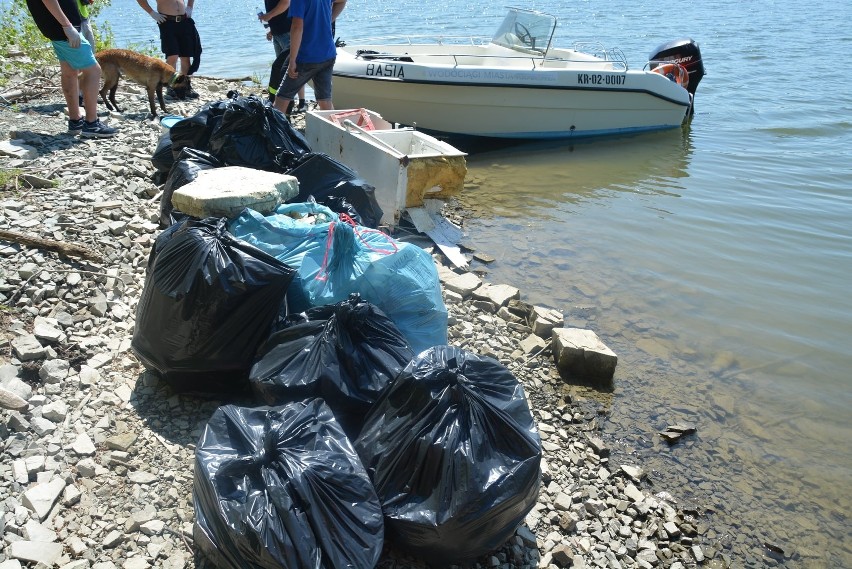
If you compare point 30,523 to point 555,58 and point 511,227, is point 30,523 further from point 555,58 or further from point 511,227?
point 555,58

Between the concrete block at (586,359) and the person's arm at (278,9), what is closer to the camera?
the concrete block at (586,359)

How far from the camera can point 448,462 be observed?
2322 mm

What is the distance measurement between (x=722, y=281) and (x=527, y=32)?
249 inches

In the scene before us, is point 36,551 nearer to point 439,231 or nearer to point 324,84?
point 439,231

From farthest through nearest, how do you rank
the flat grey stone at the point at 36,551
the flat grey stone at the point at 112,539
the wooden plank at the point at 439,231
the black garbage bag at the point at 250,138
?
the wooden plank at the point at 439,231 → the black garbage bag at the point at 250,138 → the flat grey stone at the point at 112,539 → the flat grey stone at the point at 36,551

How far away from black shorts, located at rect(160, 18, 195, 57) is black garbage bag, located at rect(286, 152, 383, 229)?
5.00 meters

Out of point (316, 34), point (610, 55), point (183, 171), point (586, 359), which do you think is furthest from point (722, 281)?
point (610, 55)

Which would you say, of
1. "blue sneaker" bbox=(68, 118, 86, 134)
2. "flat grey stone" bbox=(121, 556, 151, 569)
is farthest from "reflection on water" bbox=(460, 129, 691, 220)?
"flat grey stone" bbox=(121, 556, 151, 569)

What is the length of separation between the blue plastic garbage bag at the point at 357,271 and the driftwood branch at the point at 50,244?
1161mm

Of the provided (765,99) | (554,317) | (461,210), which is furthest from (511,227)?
(765,99)

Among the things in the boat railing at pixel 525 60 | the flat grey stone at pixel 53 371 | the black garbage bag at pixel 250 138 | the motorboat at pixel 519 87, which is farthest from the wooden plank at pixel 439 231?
A: the boat railing at pixel 525 60

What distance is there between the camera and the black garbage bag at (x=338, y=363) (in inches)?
108

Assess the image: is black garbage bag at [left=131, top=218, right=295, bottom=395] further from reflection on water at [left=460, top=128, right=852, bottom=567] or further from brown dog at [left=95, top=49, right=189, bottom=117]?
brown dog at [left=95, top=49, right=189, bottom=117]

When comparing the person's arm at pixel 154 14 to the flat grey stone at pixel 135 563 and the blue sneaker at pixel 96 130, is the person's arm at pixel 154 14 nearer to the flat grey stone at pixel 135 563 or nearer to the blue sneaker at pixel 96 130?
the blue sneaker at pixel 96 130
